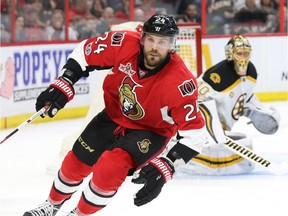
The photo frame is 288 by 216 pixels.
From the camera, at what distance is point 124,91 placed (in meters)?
4.48

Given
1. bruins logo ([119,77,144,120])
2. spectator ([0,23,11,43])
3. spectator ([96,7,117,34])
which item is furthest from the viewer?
spectator ([96,7,117,34])

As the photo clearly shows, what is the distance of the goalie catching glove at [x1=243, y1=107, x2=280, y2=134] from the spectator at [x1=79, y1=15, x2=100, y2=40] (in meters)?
3.75

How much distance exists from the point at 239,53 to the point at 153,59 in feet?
7.75

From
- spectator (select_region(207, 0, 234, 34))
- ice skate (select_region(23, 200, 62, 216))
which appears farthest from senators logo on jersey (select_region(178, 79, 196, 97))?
spectator (select_region(207, 0, 234, 34))

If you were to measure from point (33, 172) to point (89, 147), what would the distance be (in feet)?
7.15

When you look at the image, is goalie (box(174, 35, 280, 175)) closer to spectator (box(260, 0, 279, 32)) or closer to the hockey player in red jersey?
the hockey player in red jersey

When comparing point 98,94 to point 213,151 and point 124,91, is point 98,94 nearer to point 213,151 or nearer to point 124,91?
point 213,151

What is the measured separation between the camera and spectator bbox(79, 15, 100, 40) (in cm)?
1036

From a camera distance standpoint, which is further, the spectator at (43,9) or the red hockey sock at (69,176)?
the spectator at (43,9)

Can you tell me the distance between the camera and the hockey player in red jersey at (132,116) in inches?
170

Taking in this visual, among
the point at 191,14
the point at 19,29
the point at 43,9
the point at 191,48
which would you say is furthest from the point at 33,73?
the point at 191,14


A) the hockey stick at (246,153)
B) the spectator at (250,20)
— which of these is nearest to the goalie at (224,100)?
the hockey stick at (246,153)

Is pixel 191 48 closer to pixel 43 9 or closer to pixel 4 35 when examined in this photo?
pixel 4 35

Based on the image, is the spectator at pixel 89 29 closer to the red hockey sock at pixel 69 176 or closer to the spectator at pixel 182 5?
the spectator at pixel 182 5
